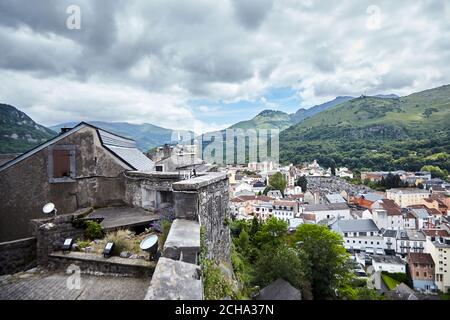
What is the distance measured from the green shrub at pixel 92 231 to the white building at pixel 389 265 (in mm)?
52503

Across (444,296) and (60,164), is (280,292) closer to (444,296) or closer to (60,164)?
(60,164)

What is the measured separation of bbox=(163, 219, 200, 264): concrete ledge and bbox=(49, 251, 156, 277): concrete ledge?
1.03 metres

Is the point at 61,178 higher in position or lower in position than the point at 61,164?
lower

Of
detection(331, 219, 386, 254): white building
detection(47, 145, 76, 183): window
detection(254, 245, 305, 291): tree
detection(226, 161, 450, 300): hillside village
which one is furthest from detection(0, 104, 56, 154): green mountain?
detection(331, 219, 386, 254): white building

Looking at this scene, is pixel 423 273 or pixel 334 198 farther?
pixel 334 198

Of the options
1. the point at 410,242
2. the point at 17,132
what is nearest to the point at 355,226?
the point at 410,242

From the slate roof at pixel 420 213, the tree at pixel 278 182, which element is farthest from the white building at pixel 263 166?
the slate roof at pixel 420 213

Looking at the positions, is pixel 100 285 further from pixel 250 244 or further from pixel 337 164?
pixel 337 164

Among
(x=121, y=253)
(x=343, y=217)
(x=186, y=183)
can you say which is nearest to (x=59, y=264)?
(x=121, y=253)

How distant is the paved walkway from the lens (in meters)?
Answer: 4.63

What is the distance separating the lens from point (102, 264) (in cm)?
548

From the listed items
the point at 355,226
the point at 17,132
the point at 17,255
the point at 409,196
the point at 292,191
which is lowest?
the point at 355,226

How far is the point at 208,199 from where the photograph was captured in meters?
6.48

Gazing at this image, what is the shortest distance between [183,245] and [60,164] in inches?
279
